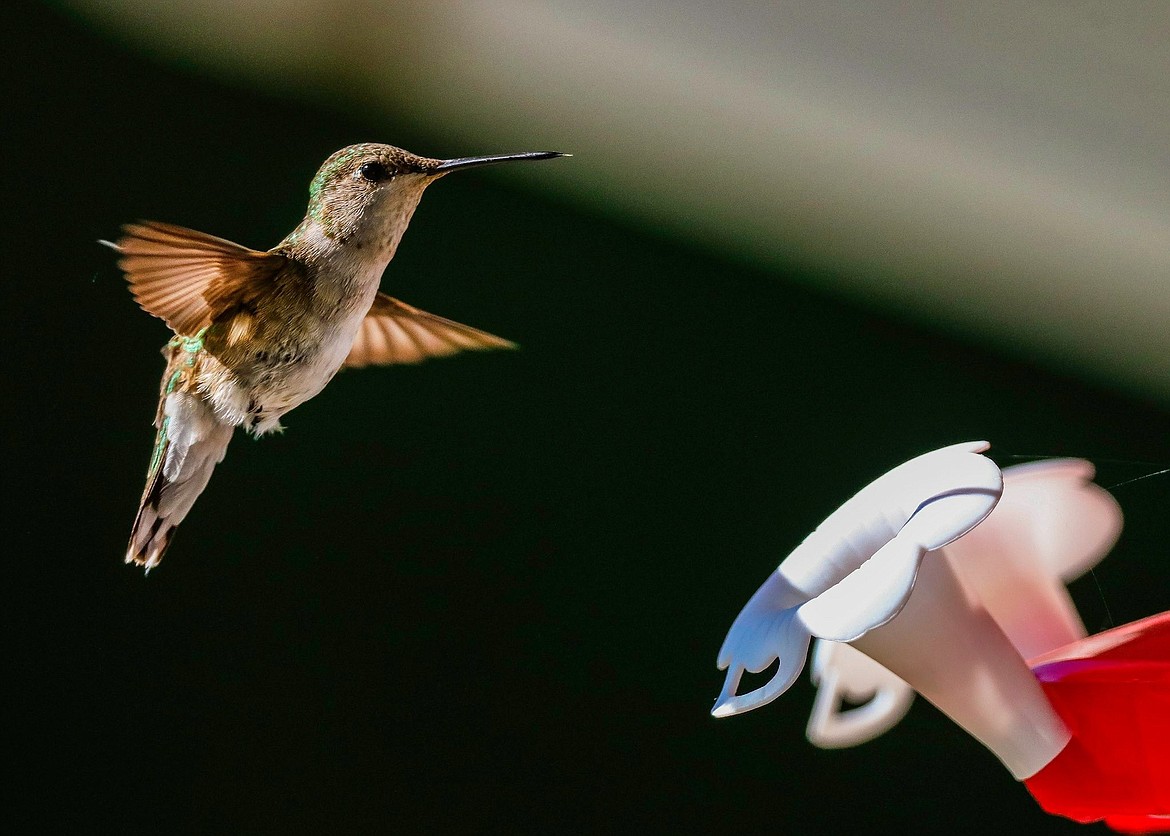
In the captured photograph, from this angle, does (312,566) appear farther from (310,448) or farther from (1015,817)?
(1015,817)

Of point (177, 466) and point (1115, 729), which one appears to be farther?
point (177, 466)

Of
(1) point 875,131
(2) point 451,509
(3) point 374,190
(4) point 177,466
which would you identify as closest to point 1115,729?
(3) point 374,190

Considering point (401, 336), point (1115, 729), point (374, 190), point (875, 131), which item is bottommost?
point (1115, 729)

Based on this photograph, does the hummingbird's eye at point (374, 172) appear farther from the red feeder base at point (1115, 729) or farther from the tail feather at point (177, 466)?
the red feeder base at point (1115, 729)

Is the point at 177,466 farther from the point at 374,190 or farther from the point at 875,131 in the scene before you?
the point at 875,131

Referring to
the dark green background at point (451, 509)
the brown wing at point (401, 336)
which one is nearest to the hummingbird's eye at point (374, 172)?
the brown wing at point (401, 336)
